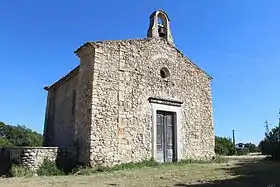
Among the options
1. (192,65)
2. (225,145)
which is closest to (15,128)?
(225,145)

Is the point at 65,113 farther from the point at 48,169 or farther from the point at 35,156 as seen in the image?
the point at 48,169

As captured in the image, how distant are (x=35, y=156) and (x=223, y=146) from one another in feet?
71.8

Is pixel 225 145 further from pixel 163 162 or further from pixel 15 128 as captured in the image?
pixel 15 128

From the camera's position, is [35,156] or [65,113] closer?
[35,156]

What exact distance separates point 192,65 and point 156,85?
3289 millimetres

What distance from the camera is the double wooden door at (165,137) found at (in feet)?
44.7

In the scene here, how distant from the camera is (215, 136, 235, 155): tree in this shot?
2769cm

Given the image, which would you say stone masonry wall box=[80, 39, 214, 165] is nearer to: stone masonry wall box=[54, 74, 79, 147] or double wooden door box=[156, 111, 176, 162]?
double wooden door box=[156, 111, 176, 162]

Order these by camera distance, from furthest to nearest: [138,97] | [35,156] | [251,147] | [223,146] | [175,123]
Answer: [251,147] < [223,146] < [175,123] < [138,97] < [35,156]

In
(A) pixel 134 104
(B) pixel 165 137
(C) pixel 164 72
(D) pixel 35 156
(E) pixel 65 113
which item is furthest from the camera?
(E) pixel 65 113

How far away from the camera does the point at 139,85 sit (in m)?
13.4

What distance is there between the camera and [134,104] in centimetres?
Answer: 1296

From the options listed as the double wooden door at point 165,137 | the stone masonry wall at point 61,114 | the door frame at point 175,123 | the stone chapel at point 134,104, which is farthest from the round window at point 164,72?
the stone masonry wall at point 61,114

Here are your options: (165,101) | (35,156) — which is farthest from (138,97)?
(35,156)
